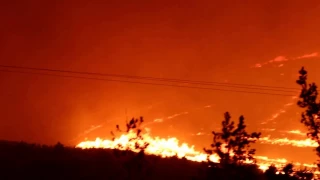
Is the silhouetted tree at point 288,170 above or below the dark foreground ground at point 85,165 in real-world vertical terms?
below

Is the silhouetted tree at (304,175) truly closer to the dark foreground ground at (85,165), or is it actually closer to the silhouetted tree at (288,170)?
the silhouetted tree at (288,170)

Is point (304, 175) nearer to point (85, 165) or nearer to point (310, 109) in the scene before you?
point (310, 109)

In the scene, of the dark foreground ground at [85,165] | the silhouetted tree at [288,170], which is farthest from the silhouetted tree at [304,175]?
the dark foreground ground at [85,165]

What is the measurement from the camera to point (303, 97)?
14.1 meters

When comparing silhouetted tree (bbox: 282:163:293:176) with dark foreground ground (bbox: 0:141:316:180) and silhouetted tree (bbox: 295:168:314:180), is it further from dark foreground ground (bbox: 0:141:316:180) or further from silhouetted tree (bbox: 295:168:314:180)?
dark foreground ground (bbox: 0:141:316:180)

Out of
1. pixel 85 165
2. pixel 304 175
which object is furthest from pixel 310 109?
pixel 85 165

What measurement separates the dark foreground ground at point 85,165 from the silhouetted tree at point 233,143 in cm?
206

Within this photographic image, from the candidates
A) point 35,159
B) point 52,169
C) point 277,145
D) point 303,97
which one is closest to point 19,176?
point 52,169

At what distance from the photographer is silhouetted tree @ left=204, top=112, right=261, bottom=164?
13273 mm

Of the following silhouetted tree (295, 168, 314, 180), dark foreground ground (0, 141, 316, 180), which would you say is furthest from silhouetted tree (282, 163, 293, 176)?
dark foreground ground (0, 141, 316, 180)

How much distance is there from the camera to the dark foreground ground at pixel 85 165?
17.1m

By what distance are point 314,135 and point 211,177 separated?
2.94 m

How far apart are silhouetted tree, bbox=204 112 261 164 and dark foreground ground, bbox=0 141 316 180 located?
2.06 metres

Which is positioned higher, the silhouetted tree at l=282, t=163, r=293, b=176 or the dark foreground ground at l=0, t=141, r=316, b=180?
the dark foreground ground at l=0, t=141, r=316, b=180
